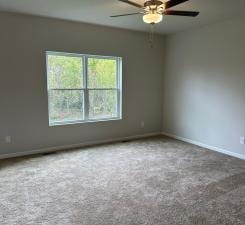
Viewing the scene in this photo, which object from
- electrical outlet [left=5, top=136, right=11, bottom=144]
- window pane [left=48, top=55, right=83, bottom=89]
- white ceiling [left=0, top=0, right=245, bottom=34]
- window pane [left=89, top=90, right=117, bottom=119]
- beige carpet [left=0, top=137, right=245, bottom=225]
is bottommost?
beige carpet [left=0, top=137, right=245, bottom=225]

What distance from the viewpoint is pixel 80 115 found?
488 cm

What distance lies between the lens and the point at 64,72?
459cm

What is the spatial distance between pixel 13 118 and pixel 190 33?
4.03 metres

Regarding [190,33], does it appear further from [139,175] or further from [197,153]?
[139,175]

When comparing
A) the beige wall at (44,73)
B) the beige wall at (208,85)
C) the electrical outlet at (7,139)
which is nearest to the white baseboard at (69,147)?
the beige wall at (44,73)

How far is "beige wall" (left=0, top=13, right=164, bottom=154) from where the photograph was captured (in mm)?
3977

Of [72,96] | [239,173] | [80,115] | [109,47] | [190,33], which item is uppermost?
[190,33]

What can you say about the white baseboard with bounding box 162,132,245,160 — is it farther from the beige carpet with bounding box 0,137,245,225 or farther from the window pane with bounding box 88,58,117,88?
the window pane with bounding box 88,58,117,88

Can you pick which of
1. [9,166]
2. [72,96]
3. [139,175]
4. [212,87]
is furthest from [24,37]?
[212,87]

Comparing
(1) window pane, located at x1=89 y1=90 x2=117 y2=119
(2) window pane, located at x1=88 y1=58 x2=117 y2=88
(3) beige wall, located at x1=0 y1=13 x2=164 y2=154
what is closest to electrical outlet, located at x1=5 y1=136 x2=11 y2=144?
(3) beige wall, located at x1=0 y1=13 x2=164 y2=154

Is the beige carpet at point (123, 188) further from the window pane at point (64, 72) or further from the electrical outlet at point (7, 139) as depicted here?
the window pane at point (64, 72)

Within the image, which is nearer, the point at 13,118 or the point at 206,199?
the point at 206,199

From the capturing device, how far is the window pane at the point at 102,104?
499cm

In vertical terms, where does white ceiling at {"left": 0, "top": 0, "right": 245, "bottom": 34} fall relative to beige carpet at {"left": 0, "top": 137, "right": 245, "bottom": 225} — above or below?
above
